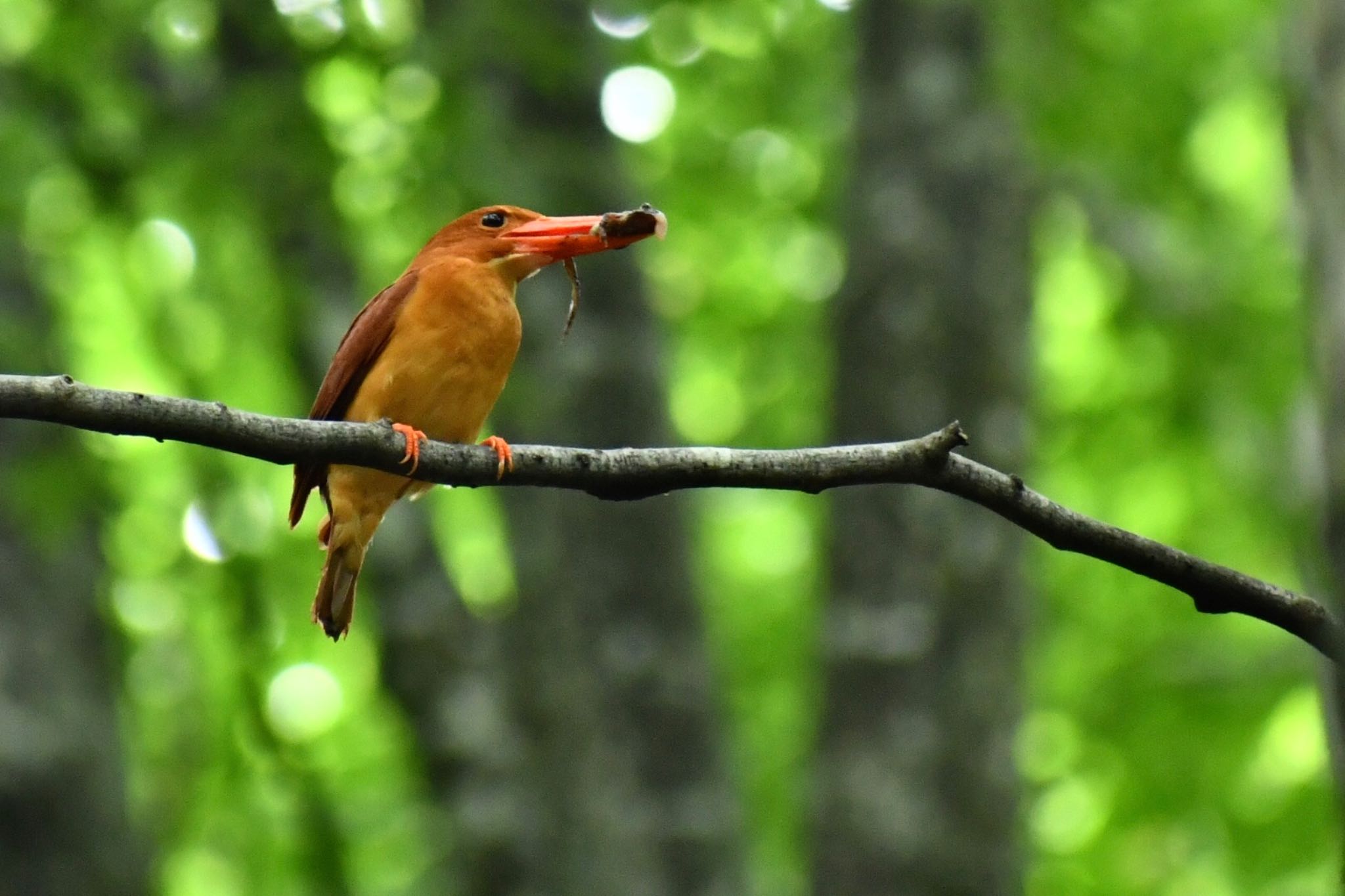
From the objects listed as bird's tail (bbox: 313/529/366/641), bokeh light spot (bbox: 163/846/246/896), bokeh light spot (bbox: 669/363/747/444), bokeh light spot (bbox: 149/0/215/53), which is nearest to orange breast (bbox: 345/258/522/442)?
bird's tail (bbox: 313/529/366/641)

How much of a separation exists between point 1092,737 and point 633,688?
3.88 meters

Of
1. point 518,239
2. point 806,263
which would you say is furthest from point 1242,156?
point 518,239

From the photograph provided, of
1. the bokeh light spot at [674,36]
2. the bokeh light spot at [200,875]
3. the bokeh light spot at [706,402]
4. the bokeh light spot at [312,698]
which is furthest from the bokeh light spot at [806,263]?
the bokeh light spot at [200,875]

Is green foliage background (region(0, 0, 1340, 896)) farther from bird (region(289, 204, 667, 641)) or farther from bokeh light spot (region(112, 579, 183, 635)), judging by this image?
bird (region(289, 204, 667, 641))

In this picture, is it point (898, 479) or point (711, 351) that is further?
point (711, 351)

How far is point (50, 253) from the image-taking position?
768cm

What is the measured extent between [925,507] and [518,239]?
289cm

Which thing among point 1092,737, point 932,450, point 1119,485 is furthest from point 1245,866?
point 932,450

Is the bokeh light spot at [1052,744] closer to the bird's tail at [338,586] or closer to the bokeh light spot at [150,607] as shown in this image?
the bokeh light spot at [150,607]

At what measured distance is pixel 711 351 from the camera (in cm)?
1173

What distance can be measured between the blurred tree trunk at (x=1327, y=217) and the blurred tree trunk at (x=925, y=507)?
205 centimetres

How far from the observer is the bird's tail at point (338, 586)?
4.13 m

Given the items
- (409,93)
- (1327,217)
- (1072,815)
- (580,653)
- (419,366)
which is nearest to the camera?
(419,366)

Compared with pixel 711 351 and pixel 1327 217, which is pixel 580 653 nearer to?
pixel 1327 217
